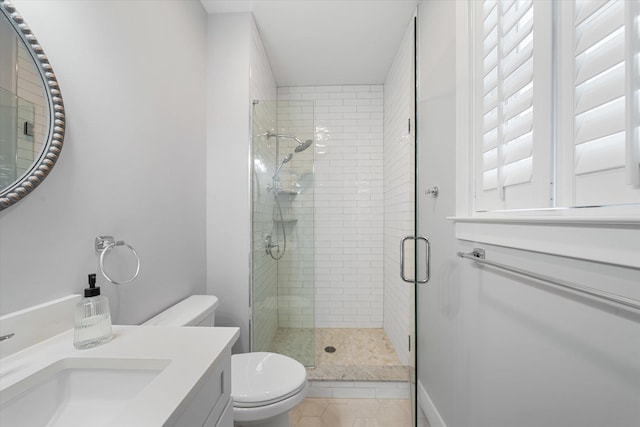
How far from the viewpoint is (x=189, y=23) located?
5.08 ft

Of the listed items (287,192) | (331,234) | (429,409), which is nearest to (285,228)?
(287,192)

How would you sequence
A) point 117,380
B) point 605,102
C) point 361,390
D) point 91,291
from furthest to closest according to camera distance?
1. point 361,390
2. point 91,291
3. point 117,380
4. point 605,102

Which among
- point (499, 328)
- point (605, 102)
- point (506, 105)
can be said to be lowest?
point (499, 328)

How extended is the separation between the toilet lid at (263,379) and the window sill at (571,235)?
1011 millimetres

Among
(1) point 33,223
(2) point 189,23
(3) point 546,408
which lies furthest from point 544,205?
(2) point 189,23

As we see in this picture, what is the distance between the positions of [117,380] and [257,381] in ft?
2.26

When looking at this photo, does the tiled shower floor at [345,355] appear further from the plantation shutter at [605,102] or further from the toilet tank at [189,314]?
the plantation shutter at [605,102]

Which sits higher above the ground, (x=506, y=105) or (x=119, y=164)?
(x=506, y=105)

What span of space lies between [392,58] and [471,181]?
175 cm

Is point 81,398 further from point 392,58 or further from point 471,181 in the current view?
point 392,58

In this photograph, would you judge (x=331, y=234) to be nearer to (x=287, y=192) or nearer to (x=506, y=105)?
(x=287, y=192)

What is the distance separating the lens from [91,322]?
719mm

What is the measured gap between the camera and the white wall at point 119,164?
75cm

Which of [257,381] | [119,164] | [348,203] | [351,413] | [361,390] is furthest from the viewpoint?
[348,203]
